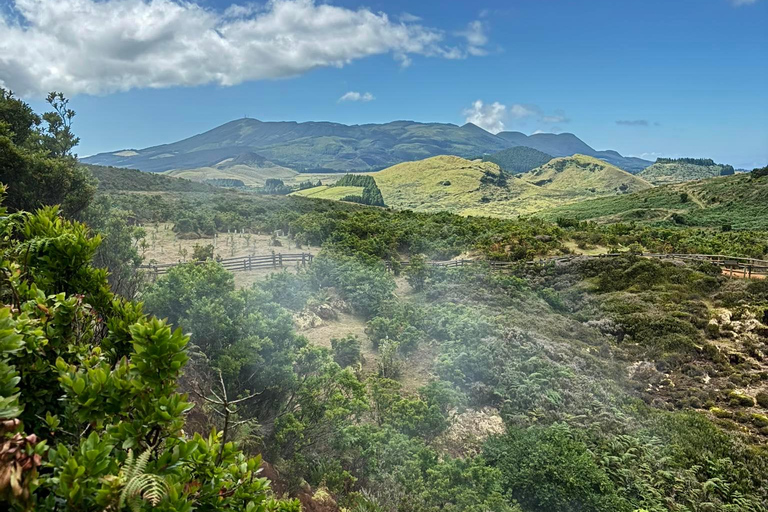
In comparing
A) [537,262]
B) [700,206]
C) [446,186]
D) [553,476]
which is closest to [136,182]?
[537,262]

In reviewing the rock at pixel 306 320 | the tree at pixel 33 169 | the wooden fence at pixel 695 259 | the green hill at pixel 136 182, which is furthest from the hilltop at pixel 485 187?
the tree at pixel 33 169

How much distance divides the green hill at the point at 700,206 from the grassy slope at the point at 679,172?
10773 centimetres

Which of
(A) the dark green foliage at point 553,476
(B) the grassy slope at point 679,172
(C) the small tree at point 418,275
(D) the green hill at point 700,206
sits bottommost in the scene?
(A) the dark green foliage at point 553,476

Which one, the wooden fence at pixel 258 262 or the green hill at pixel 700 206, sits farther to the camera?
the green hill at pixel 700 206

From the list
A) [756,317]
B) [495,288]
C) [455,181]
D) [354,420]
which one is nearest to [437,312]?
[495,288]

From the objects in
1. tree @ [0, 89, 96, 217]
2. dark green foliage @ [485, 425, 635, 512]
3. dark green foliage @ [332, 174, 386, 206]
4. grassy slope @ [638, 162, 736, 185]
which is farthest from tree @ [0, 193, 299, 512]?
grassy slope @ [638, 162, 736, 185]

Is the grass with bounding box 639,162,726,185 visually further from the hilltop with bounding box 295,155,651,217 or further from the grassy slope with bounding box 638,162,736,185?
the hilltop with bounding box 295,155,651,217

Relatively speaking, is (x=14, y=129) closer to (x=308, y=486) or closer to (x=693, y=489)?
(x=308, y=486)

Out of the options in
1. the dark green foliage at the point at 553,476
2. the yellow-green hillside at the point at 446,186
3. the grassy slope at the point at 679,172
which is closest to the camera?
the dark green foliage at the point at 553,476

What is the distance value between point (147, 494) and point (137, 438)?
367 mm

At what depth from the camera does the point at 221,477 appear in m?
2.09

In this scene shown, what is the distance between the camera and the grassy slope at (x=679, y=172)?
165875mm

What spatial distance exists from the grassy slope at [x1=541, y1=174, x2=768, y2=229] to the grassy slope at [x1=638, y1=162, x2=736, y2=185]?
107m

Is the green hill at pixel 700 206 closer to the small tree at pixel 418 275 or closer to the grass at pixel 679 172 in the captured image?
the small tree at pixel 418 275
